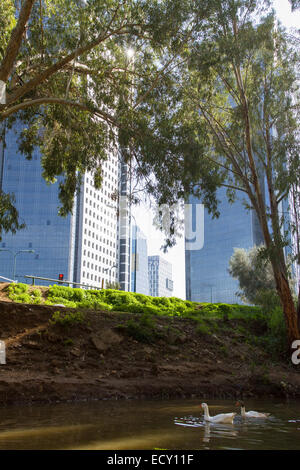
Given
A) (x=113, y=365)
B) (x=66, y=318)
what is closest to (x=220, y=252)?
(x=66, y=318)

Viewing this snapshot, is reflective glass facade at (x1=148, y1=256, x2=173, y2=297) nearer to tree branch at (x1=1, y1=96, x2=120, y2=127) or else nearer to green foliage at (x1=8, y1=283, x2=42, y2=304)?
green foliage at (x1=8, y1=283, x2=42, y2=304)

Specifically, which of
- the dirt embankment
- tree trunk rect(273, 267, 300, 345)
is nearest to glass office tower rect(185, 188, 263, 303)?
tree trunk rect(273, 267, 300, 345)

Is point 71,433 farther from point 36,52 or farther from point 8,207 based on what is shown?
point 36,52

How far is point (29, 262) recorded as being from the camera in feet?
402

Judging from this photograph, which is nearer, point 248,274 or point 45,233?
point 248,274

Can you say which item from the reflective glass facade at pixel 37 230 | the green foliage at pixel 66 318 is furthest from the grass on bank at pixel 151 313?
the reflective glass facade at pixel 37 230

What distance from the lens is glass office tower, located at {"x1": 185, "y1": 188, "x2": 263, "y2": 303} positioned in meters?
104

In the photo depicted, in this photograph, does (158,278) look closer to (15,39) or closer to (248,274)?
(248,274)

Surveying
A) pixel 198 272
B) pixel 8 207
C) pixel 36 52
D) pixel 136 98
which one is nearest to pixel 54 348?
pixel 8 207

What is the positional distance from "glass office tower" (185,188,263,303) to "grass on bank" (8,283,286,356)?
85438mm

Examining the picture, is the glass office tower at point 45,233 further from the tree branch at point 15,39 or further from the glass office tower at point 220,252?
the tree branch at point 15,39

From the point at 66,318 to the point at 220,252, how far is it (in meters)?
101

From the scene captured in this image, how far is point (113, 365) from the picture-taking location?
1035cm
